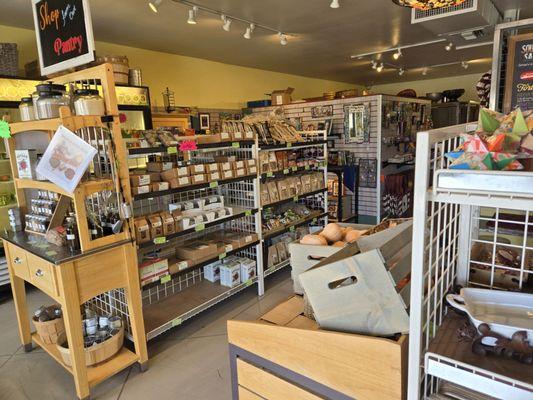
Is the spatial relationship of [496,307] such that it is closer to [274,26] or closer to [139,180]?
[139,180]

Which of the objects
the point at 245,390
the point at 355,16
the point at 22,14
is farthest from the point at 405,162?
the point at 22,14

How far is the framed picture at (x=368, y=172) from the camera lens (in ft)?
17.7

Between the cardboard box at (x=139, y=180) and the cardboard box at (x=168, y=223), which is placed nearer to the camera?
the cardboard box at (x=139, y=180)

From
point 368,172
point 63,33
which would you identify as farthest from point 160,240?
point 368,172

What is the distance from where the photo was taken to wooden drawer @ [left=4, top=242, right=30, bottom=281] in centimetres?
242

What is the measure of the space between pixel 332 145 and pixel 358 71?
466cm

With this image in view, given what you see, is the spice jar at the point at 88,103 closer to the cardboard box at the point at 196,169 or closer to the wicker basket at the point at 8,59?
the cardboard box at the point at 196,169

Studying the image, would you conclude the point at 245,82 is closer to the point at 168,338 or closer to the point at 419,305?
the point at 168,338

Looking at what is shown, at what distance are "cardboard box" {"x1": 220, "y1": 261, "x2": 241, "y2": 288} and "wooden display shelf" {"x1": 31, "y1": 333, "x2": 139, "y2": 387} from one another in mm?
1110

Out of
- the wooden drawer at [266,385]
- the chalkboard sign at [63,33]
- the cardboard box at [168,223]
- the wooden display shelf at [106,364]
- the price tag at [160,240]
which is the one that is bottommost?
the wooden display shelf at [106,364]

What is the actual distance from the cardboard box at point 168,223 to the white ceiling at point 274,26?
2.57 m

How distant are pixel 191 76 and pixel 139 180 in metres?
4.50

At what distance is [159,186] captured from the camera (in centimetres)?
261

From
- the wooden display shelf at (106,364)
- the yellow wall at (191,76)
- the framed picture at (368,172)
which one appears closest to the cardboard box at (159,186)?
the wooden display shelf at (106,364)
